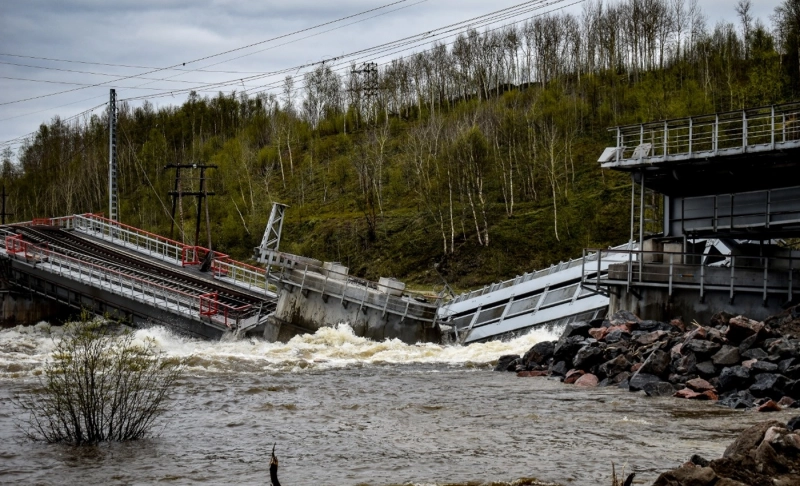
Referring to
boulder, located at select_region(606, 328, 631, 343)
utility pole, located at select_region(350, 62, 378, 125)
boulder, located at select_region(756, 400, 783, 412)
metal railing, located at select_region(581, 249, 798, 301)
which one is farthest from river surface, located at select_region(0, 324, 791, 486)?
utility pole, located at select_region(350, 62, 378, 125)

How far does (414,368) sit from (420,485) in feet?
48.4

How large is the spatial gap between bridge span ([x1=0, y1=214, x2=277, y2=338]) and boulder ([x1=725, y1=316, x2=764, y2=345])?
1883cm

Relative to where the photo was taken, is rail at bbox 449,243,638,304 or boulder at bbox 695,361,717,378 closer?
boulder at bbox 695,361,717,378

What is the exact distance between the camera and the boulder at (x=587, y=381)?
21.8 meters

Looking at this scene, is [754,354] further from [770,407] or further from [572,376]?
[572,376]

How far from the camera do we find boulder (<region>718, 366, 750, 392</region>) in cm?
1883

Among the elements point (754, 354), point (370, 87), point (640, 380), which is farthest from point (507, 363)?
point (370, 87)

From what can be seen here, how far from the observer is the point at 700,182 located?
2858 centimetres

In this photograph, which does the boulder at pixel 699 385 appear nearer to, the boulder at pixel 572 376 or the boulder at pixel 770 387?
the boulder at pixel 770 387

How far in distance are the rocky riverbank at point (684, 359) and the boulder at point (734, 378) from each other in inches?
0.8

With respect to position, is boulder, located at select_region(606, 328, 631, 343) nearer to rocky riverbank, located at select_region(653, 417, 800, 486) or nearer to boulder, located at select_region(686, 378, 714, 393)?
boulder, located at select_region(686, 378, 714, 393)

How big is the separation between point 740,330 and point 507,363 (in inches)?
282

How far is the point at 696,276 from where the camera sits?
86.4 feet

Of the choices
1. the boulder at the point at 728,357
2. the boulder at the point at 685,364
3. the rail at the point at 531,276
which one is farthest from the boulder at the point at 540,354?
the rail at the point at 531,276
